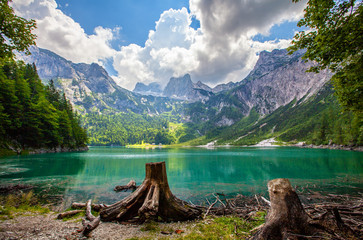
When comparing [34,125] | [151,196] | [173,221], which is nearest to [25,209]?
[151,196]

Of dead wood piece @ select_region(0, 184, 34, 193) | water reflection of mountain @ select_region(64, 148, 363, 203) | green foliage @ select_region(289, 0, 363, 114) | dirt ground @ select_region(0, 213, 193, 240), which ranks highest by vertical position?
green foliage @ select_region(289, 0, 363, 114)

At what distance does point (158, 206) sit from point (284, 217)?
5.68 m

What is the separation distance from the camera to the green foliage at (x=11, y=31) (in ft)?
42.5

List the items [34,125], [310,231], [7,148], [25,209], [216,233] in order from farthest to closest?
[34,125]
[7,148]
[25,209]
[216,233]
[310,231]

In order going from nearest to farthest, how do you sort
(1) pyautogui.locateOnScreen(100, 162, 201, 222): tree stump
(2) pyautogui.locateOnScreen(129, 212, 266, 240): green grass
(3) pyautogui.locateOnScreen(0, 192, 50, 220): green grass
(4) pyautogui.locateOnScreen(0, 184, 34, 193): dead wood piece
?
(2) pyautogui.locateOnScreen(129, 212, 266, 240): green grass < (1) pyautogui.locateOnScreen(100, 162, 201, 222): tree stump < (3) pyautogui.locateOnScreen(0, 192, 50, 220): green grass < (4) pyautogui.locateOnScreen(0, 184, 34, 193): dead wood piece

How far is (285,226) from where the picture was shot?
4.51 meters

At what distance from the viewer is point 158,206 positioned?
27.1 feet

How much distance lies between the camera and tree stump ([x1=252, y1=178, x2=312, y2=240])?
176 inches

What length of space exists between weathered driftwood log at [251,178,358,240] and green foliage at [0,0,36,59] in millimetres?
19841

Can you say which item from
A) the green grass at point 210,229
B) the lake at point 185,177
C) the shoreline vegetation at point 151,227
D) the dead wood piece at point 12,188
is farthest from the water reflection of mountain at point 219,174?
the green grass at point 210,229

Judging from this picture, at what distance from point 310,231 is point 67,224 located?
10.5 metres

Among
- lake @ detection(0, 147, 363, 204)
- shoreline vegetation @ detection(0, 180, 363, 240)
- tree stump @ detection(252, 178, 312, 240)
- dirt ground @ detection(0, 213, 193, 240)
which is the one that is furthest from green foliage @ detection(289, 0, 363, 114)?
lake @ detection(0, 147, 363, 204)

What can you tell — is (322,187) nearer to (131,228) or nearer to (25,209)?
(131,228)

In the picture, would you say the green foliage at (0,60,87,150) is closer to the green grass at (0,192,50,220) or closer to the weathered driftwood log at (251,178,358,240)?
the green grass at (0,192,50,220)
